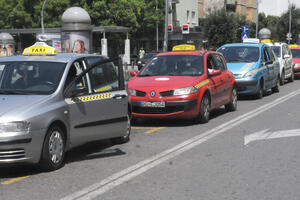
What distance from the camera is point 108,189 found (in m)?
5.94

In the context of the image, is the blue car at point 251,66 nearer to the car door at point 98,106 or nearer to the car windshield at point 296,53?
the car door at point 98,106

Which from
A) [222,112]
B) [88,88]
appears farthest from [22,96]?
[222,112]

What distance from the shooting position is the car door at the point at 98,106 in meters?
7.49

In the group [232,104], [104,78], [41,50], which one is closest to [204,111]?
[232,104]

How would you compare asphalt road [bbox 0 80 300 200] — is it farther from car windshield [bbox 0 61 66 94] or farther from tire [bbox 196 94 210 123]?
car windshield [bbox 0 61 66 94]

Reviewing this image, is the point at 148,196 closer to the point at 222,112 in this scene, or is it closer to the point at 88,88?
the point at 88,88

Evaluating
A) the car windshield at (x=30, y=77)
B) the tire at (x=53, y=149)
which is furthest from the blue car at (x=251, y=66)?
the tire at (x=53, y=149)

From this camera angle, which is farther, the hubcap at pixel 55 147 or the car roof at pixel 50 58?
the car roof at pixel 50 58

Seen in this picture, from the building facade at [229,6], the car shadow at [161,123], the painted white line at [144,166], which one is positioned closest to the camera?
the painted white line at [144,166]

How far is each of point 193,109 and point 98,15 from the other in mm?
41186

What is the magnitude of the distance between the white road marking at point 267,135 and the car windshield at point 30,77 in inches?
137

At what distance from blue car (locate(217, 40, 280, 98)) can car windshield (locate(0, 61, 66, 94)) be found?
9.99 m

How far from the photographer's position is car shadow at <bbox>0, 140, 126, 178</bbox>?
6.86m

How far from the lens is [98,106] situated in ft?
26.0
